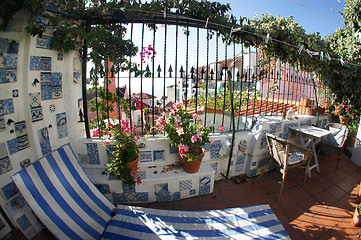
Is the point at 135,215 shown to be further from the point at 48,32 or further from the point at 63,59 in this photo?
the point at 48,32

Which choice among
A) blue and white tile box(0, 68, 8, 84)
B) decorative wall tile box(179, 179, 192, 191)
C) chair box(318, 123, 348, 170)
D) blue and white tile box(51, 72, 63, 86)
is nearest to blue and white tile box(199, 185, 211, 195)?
decorative wall tile box(179, 179, 192, 191)

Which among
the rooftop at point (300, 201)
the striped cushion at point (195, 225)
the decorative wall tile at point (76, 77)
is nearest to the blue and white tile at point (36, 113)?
the decorative wall tile at point (76, 77)

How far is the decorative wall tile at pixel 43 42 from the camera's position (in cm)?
186

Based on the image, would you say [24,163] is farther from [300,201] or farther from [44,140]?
[300,201]

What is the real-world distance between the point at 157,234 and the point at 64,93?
1.92 m

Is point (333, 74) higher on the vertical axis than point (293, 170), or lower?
higher

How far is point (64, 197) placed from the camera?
1.82 meters

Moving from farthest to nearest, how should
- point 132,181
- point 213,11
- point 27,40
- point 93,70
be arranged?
point 213,11 < point 93,70 < point 132,181 < point 27,40

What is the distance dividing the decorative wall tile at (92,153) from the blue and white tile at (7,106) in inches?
34.9

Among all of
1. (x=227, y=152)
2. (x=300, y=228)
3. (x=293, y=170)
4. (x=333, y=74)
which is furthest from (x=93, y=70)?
(x=333, y=74)

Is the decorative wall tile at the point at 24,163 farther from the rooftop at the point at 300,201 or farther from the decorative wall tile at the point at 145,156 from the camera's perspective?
the decorative wall tile at the point at 145,156

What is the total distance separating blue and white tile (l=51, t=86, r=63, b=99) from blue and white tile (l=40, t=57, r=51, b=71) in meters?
0.21

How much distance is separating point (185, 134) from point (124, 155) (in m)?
0.79

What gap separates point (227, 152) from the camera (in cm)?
281
